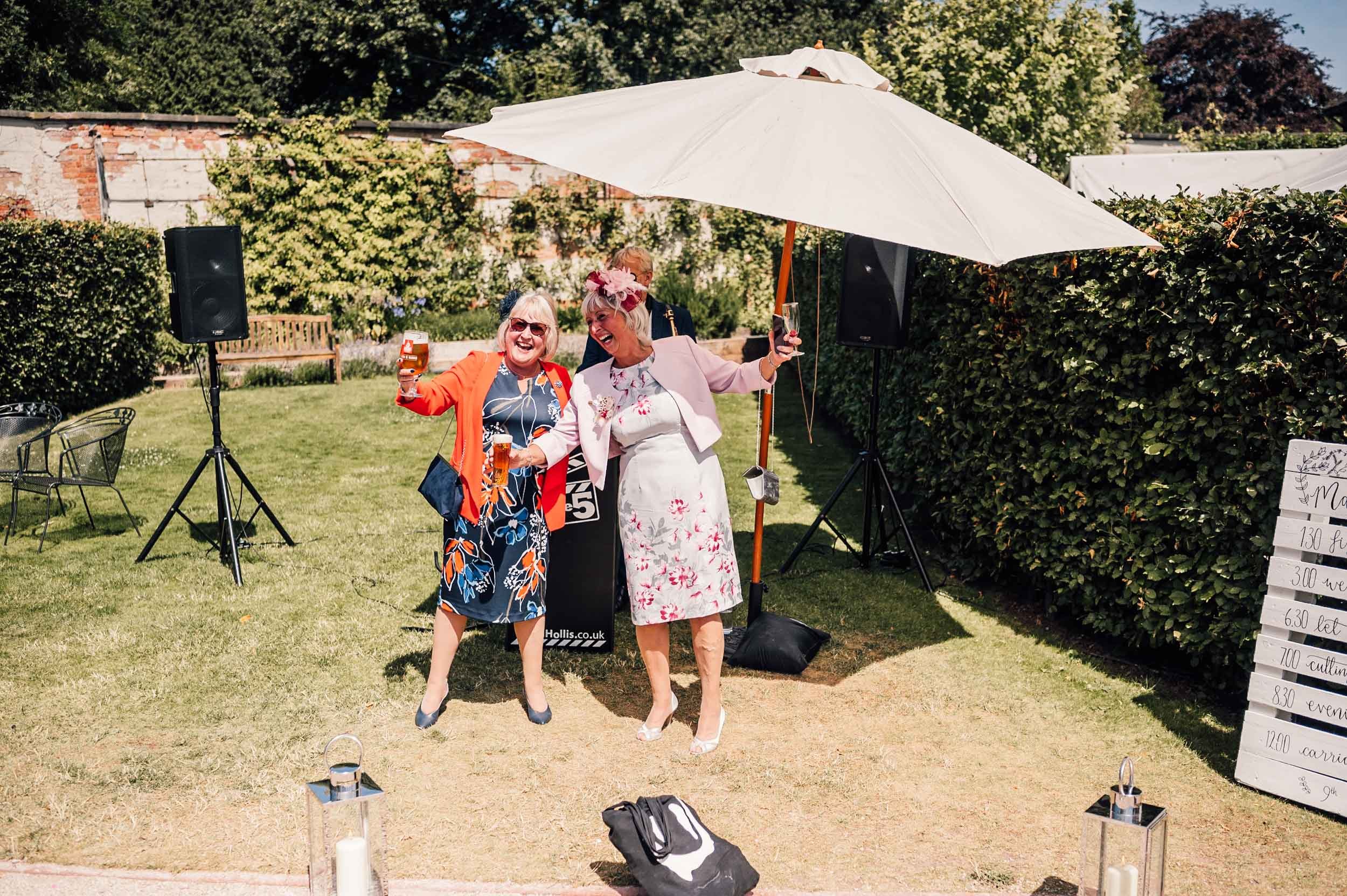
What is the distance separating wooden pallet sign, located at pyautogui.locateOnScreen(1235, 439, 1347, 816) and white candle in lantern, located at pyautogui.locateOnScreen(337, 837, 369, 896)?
3.35 m

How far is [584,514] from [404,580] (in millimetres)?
1936

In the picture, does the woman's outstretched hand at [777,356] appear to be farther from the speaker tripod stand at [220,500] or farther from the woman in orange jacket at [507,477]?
the speaker tripod stand at [220,500]

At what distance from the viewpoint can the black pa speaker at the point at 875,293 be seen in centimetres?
641

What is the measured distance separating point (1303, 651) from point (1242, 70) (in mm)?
33194

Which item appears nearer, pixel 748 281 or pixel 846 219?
pixel 846 219

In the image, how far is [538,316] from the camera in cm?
434

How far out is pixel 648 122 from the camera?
422cm

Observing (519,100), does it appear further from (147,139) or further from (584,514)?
(584,514)

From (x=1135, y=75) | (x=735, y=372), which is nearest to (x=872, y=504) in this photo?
(x=735, y=372)

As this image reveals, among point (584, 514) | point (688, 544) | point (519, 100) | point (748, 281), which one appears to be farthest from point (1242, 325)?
point (519, 100)

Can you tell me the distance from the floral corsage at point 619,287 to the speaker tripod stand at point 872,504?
2.56 m

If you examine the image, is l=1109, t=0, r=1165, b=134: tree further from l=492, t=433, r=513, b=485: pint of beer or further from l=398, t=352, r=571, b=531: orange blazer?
l=492, t=433, r=513, b=485: pint of beer

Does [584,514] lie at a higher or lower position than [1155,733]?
higher

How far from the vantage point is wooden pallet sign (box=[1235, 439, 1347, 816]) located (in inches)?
153
